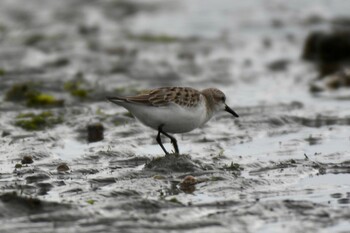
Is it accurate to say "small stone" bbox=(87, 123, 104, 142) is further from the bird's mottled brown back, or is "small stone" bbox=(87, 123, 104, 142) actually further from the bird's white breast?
the bird's mottled brown back

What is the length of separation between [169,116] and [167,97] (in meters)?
0.22

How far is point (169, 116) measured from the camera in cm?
870

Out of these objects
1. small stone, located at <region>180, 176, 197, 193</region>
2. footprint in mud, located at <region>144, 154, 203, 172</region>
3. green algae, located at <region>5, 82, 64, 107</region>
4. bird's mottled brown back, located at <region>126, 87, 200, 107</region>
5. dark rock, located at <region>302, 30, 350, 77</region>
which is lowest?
small stone, located at <region>180, 176, 197, 193</region>

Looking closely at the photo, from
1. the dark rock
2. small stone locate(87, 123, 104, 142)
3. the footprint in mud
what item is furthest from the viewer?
the dark rock

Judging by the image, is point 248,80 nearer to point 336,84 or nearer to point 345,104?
point 336,84

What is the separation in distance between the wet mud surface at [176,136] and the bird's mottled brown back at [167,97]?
630mm

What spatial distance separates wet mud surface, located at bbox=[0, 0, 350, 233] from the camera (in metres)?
6.75

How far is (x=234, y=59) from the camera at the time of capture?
17156mm

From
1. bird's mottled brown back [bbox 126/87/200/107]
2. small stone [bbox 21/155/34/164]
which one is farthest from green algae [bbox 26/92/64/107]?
bird's mottled brown back [bbox 126/87/200/107]

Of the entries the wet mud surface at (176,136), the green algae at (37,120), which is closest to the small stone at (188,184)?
the wet mud surface at (176,136)

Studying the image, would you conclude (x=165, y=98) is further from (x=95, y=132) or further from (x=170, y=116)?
(x=95, y=132)

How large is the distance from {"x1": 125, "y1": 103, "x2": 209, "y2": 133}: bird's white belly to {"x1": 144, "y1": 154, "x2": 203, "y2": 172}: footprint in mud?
1.27 feet

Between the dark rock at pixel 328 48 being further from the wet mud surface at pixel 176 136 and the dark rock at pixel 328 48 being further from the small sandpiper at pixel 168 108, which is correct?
the small sandpiper at pixel 168 108

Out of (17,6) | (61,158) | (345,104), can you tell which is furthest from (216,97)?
(17,6)
